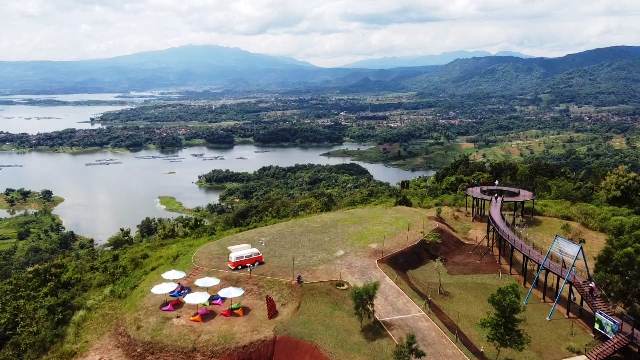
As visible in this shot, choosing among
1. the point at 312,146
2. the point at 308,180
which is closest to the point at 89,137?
the point at 312,146

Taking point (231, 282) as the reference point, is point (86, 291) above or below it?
below

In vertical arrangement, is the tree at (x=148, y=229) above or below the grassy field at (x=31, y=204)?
above

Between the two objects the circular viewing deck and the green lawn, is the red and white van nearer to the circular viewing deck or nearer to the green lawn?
the green lawn

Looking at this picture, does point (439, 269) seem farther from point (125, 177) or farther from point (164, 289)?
point (125, 177)

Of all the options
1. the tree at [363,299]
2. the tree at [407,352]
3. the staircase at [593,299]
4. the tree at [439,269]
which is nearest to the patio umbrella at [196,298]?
the tree at [363,299]

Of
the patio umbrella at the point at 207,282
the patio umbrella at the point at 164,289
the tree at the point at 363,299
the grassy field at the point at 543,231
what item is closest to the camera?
the tree at the point at 363,299

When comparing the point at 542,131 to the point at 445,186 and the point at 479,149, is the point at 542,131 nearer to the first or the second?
the point at 479,149

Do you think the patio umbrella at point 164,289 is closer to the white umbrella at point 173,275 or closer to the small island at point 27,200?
the white umbrella at point 173,275

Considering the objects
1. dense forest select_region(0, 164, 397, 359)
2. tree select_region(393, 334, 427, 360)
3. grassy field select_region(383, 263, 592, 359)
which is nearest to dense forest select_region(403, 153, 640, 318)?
grassy field select_region(383, 263, 592, 359)
